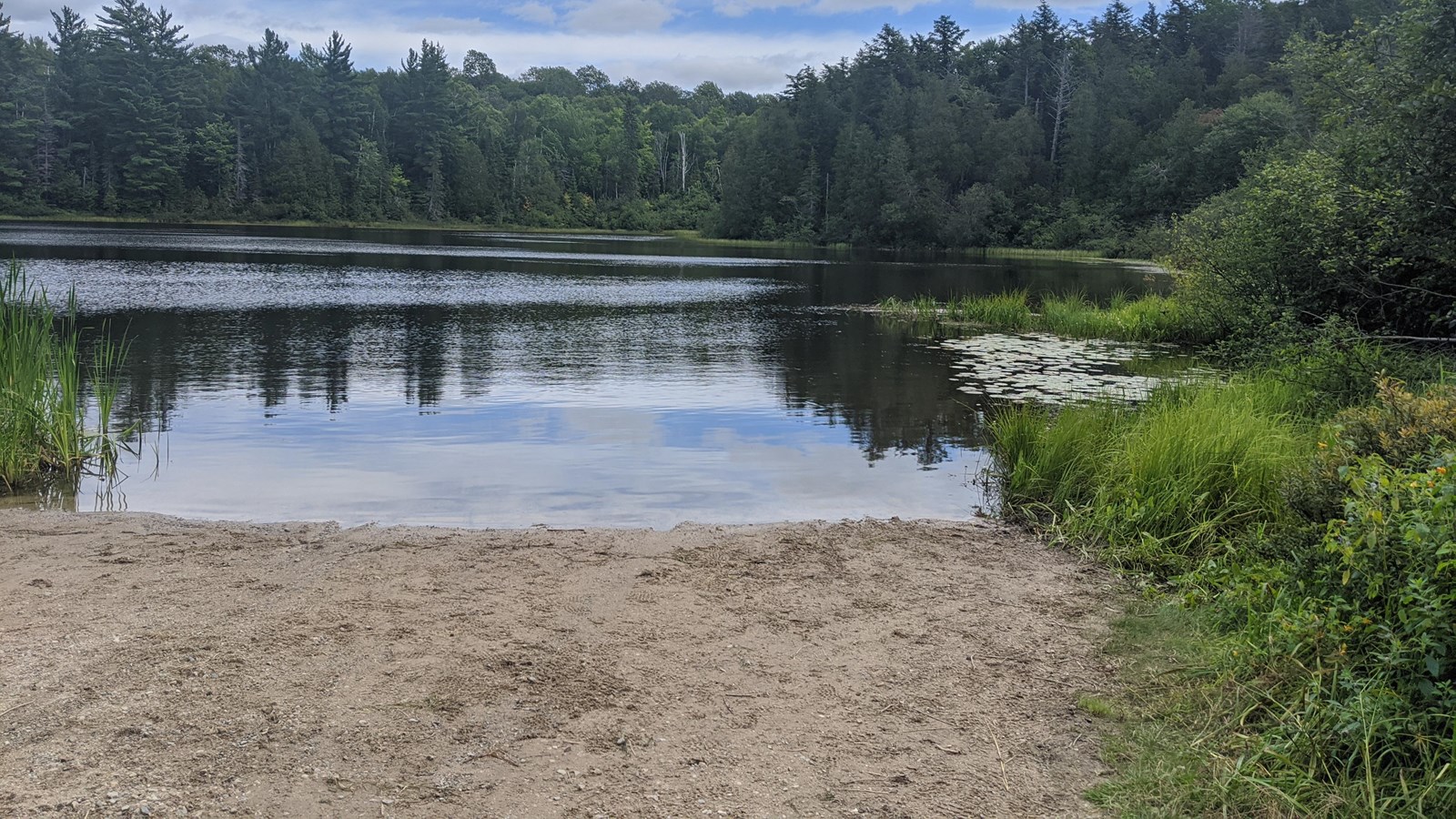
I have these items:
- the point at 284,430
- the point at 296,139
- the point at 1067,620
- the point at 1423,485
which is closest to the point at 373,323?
the point at 284,430

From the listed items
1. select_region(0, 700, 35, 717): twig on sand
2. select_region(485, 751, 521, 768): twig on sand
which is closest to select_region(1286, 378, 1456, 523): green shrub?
select_region(485, 751, 521, 768): twig on sand

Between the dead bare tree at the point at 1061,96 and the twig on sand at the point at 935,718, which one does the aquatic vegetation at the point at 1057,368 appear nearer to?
the twig on sand at the point at 935,718

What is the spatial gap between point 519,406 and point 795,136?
10189 cm

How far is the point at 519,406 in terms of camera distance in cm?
1473

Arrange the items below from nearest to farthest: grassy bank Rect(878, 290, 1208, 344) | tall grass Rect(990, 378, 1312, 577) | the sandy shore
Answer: the sandy shore, tall grass Rect(990, 378, 1312, 577), grassy bank Rect(878, 290, 1208, 344)

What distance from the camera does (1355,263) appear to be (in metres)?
13.0

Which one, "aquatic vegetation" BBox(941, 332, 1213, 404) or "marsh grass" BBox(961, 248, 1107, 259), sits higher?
"marsh grass" BBox(961, 248, 1107, 259)

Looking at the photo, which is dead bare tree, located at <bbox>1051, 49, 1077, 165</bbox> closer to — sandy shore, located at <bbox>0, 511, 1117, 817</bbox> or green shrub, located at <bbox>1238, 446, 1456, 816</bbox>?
sandy shore, located at <bbox>0, 511, 1117, 817</bbox>

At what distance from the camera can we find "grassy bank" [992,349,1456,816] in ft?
11.8

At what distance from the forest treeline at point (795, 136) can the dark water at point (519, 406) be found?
63912 millimetres

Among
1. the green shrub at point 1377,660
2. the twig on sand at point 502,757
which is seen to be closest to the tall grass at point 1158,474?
the green shrub at point 1377,660

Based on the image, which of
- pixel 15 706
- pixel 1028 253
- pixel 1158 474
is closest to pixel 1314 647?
pixel 1158 474

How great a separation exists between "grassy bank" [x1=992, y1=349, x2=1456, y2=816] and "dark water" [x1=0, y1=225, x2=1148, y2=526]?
143 inches

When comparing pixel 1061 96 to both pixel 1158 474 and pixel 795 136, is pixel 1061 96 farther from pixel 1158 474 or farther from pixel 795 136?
→ pixel 1158 474
